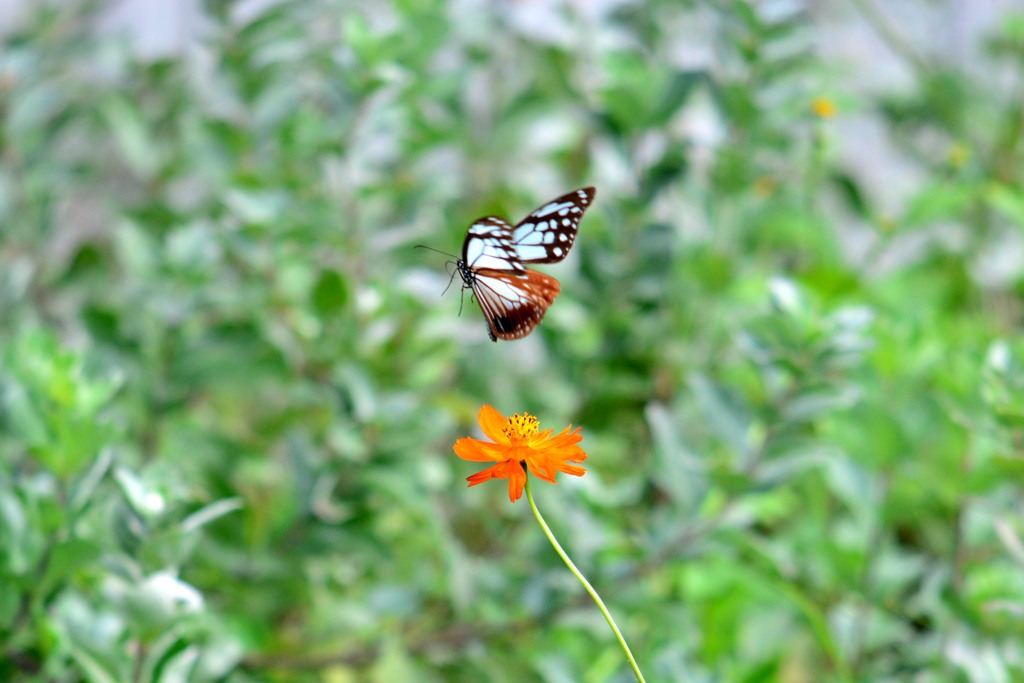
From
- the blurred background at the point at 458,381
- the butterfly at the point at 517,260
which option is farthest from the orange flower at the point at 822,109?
the butterfly at the point at 517,260

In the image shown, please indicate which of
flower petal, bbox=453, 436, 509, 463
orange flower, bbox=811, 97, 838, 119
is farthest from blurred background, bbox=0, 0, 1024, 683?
flower petal, bbox=453, 436, 509, 463

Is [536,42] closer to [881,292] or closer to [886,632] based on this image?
[881,292]

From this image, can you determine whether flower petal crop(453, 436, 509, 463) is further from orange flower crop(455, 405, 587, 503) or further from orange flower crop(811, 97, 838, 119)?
orange flower crop(811, 97, 838, 119)

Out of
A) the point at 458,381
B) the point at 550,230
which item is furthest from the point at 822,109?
the point at 550,230

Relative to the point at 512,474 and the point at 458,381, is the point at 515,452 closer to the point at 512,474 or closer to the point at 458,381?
the point at 512,474

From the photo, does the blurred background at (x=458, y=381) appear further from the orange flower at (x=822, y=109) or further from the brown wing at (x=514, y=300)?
the brown wing at (x=514, y=300)

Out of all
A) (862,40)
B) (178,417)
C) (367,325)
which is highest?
(862,40)

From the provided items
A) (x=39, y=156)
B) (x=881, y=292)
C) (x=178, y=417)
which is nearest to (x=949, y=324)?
(x=881, y=292)
